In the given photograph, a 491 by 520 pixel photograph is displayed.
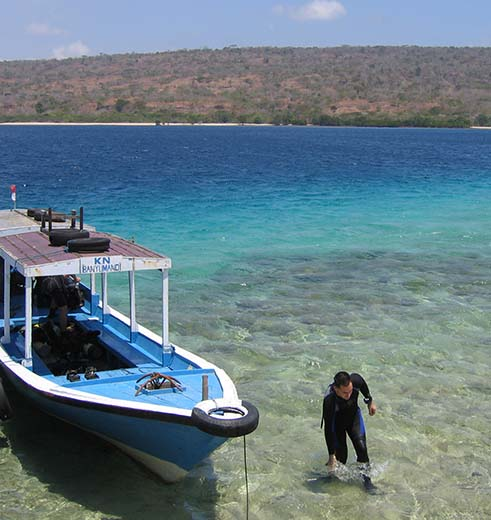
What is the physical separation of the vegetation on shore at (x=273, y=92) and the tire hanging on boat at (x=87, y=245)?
14059cm

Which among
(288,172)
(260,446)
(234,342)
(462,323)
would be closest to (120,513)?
(260,446)

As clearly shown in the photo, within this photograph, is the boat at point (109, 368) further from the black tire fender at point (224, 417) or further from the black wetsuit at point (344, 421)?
the black wetsuit at point (344, 421)

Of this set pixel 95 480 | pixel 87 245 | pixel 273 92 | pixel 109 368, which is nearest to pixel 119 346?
pixel 109 368

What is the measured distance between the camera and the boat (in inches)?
314

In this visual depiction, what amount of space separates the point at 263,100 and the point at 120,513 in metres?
161

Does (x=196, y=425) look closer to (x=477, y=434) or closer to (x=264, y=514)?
(x=264, y=514)

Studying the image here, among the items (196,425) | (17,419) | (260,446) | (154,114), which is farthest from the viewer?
(154,114)

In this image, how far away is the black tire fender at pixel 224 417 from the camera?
7402 millimetres

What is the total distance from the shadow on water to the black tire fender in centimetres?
135

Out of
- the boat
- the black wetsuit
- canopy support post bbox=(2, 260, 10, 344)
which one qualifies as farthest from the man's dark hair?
canopy support post bbox=(2, 260, 10, 344)

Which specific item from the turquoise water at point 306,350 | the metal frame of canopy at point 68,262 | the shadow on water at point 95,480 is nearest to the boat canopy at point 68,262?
the metal frame of canopy at point 68,262

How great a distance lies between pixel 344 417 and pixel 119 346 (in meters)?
3.71

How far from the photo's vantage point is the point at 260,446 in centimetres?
984

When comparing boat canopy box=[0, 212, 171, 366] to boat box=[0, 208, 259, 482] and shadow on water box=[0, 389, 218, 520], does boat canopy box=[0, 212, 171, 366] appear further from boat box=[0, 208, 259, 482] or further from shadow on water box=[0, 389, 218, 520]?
shadow on water box=[0, 389, 218, 520]
